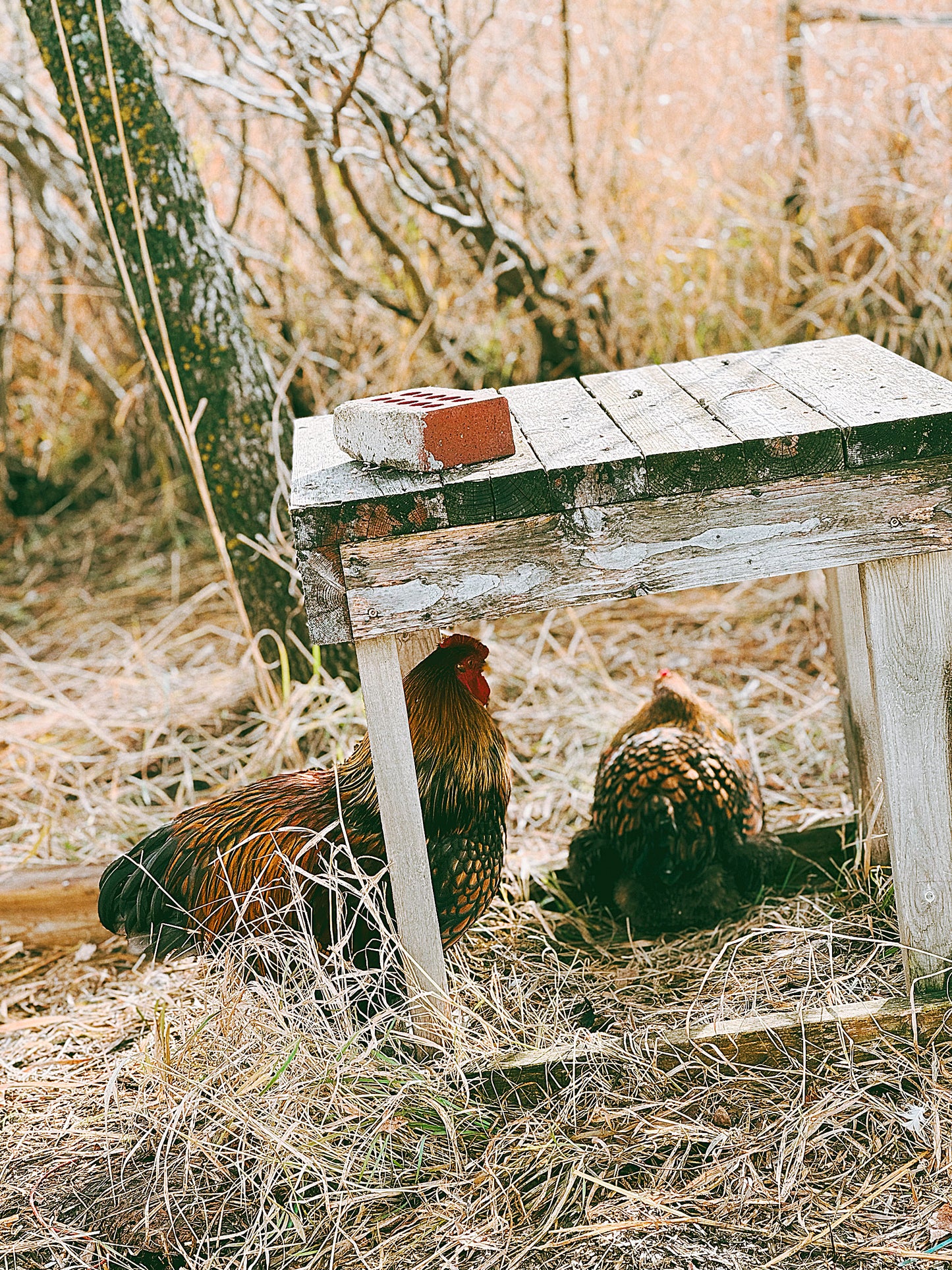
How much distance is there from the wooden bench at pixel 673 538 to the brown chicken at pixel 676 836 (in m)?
0.48

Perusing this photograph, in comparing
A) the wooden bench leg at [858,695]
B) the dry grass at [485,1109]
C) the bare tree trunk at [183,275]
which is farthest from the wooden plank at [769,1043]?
the bare tree trunk at [183,275]

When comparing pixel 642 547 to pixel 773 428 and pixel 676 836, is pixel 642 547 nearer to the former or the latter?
pixel 773 428

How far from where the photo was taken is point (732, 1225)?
6.65ft

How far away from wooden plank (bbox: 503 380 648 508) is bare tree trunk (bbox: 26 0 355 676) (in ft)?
4.29

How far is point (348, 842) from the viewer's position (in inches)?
96.1

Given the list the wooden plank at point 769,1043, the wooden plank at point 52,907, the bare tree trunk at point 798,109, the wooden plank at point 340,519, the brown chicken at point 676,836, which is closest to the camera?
the wooden plank at point 340,519

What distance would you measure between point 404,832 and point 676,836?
2.46 feet

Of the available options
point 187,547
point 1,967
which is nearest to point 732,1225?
point 1,967

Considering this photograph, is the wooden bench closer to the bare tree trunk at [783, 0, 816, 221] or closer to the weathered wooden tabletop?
the weathered wooden tabletop

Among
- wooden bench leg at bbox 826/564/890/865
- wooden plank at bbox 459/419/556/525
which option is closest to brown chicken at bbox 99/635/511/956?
wooden plank at bbox 459/419/556/525

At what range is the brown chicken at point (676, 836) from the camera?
2.68 meters

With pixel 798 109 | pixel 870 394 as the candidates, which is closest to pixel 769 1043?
pixel 870 394

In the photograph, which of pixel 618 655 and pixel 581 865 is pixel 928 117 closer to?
pixel 618 655

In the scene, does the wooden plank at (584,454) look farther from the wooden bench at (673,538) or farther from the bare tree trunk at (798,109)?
the bare tree trunk at (798,109)
